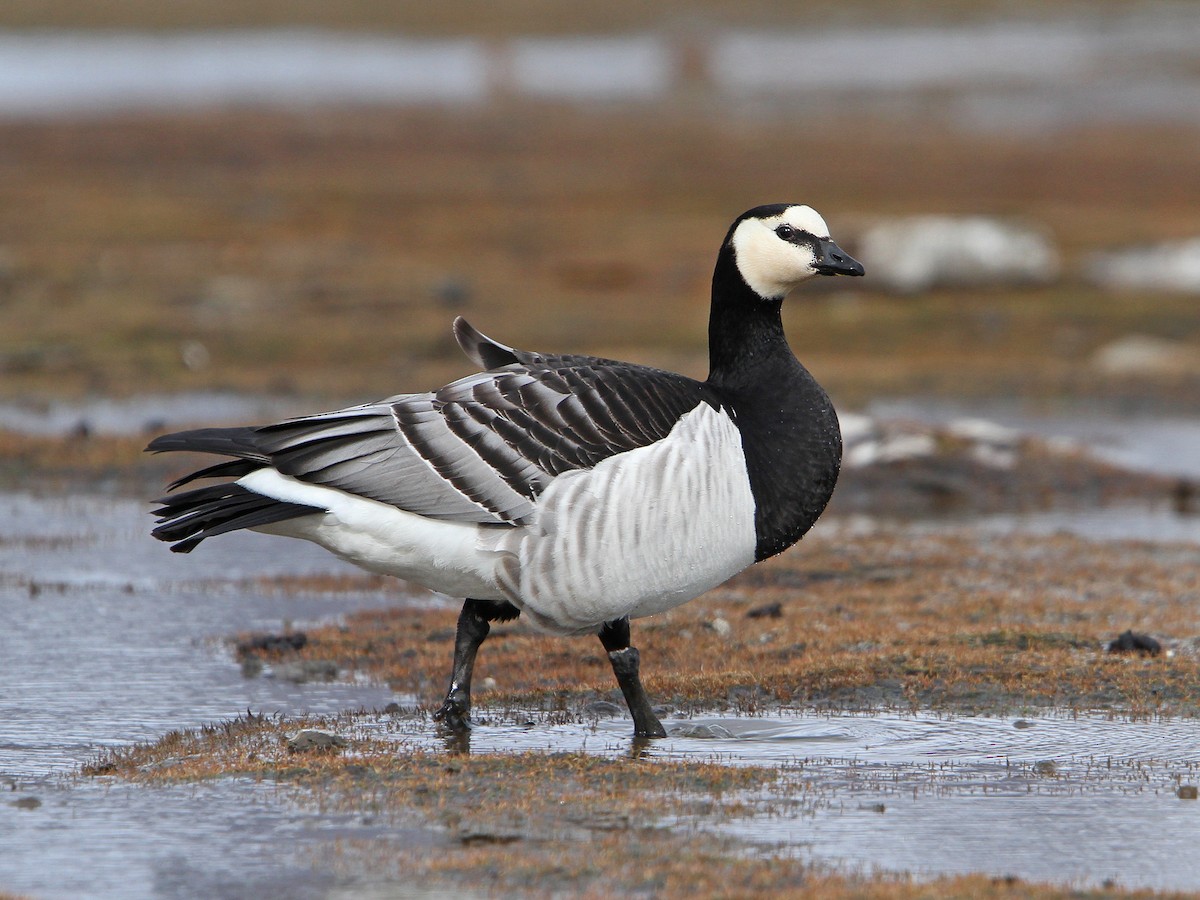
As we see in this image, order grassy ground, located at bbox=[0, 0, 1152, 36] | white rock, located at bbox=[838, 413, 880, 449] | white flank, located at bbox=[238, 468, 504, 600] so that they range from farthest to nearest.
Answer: grassy ground, located at bbox=[0, 0, 1152, 36] < white rock, located at bbox=[838, 413, 880, 449] < white flank, located at bbox=[238, 468, 504, 600]

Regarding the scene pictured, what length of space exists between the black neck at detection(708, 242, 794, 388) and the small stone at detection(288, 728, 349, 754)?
2.99m

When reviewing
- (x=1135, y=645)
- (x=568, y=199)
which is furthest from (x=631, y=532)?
(x=568, y=199)

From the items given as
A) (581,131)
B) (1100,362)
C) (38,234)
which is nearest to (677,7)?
(581,131)

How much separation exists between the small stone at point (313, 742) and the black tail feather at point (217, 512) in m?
1.13

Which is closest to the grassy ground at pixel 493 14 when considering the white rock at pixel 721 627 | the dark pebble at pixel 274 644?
the white rock at pixel 721 627

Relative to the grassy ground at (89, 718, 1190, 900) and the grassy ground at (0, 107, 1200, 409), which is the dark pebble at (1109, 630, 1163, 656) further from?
the grassy ground at (0, 107, 1200, 409)

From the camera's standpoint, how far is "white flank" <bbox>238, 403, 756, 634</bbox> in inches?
328

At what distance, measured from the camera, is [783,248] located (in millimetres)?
9477

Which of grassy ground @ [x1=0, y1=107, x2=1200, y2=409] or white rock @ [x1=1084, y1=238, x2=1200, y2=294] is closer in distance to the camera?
grassy ground @ [x1=0, y1=107, x2=1200, y2=409]

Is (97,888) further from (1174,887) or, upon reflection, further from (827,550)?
(827,550)

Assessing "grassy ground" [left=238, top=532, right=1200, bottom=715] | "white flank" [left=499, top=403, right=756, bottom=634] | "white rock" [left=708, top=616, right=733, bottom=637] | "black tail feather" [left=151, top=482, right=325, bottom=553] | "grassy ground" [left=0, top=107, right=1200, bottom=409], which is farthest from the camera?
"grassy ground" [left=0, top=107, right=1200, bottom=409]

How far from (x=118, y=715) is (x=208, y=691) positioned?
79 cm

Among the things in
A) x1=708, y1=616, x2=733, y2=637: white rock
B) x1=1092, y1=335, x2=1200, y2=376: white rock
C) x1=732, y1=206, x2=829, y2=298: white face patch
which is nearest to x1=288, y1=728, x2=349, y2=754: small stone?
x1=732, y1=206, x2=829, y2=298: white face patch

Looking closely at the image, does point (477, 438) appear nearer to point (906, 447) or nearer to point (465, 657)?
point (465, 657)
